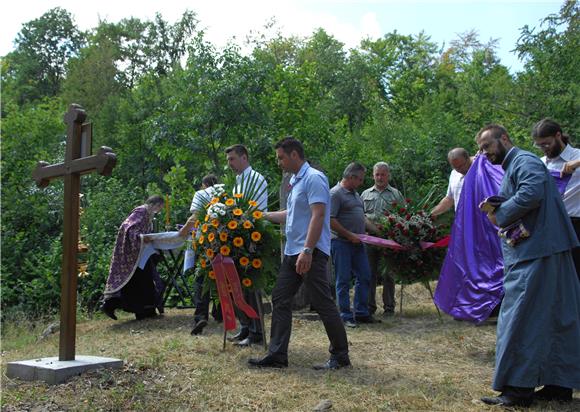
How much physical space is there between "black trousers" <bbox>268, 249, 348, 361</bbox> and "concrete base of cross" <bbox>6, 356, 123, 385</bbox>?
1425 millimetres

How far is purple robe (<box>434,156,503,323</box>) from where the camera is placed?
8.20 metres

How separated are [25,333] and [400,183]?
757 centimetres

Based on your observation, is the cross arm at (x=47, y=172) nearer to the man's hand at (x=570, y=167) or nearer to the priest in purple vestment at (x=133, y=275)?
the priest in purple vestment at (x=133, y=275)

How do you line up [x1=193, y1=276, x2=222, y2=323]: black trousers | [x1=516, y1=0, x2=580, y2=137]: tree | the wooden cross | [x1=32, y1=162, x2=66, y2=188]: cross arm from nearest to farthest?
1. the wooden cross
2. [x1=32, y1=162, x2=66, y2=188]: cross arm
3. [x1=193, y1=276, x2=222, y2=323]: black trousers
4. [x1=516, y1=0, x2=580, y2=137]: tree

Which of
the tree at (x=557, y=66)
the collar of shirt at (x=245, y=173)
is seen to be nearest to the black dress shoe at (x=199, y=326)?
the collar of shirt at (x=245, y=173)

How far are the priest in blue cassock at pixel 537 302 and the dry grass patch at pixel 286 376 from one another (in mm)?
225

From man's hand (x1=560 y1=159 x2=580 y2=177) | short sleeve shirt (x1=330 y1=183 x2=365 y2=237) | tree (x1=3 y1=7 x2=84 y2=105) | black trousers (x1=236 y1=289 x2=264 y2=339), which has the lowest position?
black trousers (x1=236 y1=289 x2=264 y2=339)

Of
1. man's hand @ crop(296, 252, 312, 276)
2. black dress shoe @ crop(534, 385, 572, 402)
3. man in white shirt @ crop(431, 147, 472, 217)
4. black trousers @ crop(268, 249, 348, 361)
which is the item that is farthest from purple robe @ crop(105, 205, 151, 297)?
black dress shoe @ crop(534, 385, 572, 402)

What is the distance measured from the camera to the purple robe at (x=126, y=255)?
983cm

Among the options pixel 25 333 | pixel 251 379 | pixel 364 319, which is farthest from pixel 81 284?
pixel 251 379

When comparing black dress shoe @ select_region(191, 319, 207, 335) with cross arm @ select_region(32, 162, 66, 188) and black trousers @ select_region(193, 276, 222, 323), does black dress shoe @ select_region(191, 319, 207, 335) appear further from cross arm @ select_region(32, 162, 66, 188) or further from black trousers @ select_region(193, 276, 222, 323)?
cross arm @ select_region(32, 162, 66, 188)

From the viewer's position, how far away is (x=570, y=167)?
20.6ft

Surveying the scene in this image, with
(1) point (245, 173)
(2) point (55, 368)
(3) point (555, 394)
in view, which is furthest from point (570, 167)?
(2) point (55, 368)

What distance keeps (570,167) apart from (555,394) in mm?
2183
